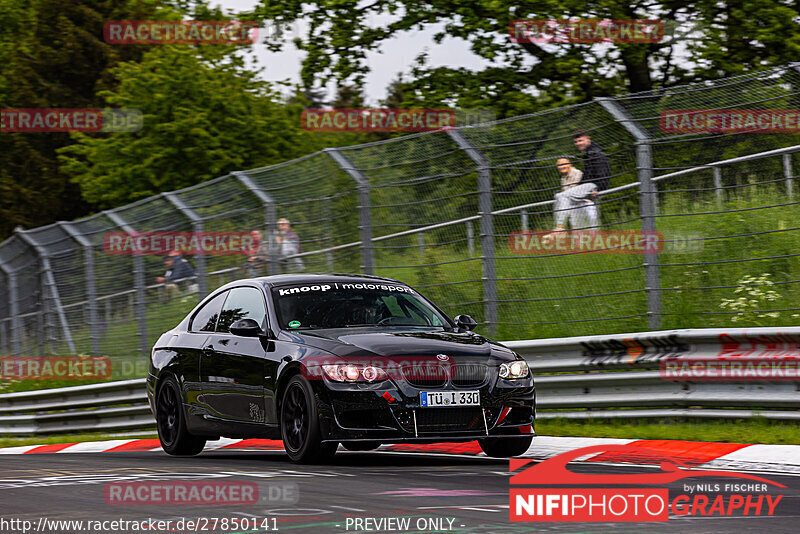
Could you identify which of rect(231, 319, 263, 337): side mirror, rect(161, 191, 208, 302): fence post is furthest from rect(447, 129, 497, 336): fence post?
rect(161, 191, 208, 302): fence post

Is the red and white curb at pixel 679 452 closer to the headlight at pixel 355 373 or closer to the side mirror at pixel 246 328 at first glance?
the headlight at pixel 355 373

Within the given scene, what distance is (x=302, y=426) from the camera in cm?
935

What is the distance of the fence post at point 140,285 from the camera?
18203 millimetres

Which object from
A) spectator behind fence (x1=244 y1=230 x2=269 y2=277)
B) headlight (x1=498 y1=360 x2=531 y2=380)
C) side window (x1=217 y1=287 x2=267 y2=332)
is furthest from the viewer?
spectator behind fence (x1=244 y1=230 x2=269 y2=277)

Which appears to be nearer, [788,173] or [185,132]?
[788,173]

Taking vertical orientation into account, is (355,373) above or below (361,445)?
above

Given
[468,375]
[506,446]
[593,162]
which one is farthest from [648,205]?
[468,375]

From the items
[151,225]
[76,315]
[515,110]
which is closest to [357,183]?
Answer: [151,225]

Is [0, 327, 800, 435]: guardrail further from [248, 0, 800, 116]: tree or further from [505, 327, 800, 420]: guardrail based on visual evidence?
[248, 0, 800, 116]: tree

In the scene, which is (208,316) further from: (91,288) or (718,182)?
(91,288)

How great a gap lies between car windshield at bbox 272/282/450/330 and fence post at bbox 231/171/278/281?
5109 millimetres

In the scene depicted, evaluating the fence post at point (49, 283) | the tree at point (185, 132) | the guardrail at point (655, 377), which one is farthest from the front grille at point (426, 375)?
the tree at point (185, 132)

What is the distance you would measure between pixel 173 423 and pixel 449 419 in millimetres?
3555

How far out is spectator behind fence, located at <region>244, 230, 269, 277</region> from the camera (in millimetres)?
16016
